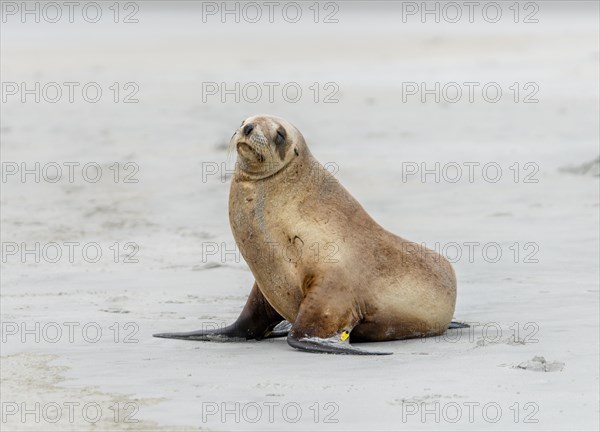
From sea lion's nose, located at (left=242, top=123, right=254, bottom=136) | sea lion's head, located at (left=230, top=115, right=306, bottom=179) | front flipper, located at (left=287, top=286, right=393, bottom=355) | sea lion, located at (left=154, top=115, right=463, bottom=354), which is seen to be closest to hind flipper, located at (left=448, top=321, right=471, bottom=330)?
sea lion, located at (left=154, top=115, right=463, bottom=354)

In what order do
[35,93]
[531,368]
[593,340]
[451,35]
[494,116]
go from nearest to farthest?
[531,368] → [593,340] → [494,116] → [35,93] → [451,35]

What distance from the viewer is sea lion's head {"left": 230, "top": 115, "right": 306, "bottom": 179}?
22.1 ft

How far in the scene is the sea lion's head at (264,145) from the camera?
6727 mm

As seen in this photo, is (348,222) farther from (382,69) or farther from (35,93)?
(382,69)

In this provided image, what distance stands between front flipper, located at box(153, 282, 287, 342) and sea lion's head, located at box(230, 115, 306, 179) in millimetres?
633

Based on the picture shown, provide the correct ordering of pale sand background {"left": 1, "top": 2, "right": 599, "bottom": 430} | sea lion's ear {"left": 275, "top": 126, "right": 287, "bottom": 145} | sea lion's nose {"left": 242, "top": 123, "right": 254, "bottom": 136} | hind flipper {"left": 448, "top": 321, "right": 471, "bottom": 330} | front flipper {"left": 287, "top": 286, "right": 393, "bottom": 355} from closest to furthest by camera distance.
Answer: pale sand background {"left": 1, "top": 2, "right": 599, "bottom": 430}, front flipper {"left": 287, "top": 286, "right": 393, "bottom": 355}, sea lion's nose {"left": 242, "top": 123, "right": 254, "bottom": 136}, sea lion's ear {"left": 275, "top": 126, "right": 287, "bottom": 145}, hind flipper {"left": 448, "top": 321, "right": 471, "bottom": 330}

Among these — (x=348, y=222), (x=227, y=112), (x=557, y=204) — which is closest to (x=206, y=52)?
(x=227, y=112)

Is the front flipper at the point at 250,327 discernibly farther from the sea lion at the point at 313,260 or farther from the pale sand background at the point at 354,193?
the pale sand background at the point at 354,193

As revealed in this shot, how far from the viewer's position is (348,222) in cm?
693

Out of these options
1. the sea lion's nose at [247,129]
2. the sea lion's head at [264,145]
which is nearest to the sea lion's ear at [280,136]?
the sea lion's head at [264,145]

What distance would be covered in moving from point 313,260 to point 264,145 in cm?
57

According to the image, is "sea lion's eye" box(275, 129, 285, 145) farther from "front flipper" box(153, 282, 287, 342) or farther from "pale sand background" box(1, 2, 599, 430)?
"pale sand background" box(1, 2, 599, 430)

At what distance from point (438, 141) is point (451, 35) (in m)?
18.9

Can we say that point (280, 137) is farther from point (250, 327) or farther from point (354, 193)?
point (354, 193)
